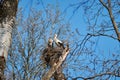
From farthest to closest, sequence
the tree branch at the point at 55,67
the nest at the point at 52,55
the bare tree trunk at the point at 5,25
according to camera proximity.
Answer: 1. the nest at the point at 52,55
2. the tree branch at the point at 55,67
3. the bare tree trunk at the point at 5,25

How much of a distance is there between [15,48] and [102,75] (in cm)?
1132

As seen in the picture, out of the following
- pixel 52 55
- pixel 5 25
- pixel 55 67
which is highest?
pixel 5 25

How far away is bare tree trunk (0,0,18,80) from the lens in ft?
9.13

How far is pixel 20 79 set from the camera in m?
14.7

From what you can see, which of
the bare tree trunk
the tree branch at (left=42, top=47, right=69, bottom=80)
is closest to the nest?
the tree branch at (left=42, top=47, right=69, bottom=80)

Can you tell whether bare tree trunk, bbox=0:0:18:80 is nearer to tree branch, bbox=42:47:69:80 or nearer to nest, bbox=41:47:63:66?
tree branch, bbox=42:47:69:80

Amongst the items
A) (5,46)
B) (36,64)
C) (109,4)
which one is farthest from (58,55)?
(36,64)

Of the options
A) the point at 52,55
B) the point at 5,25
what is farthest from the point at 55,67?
the point at 5,25

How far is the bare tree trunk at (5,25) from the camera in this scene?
2783 mm

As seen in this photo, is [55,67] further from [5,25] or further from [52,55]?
[5,25]

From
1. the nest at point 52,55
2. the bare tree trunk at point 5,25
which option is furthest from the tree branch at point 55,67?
the bare tree trunk at point 5,25

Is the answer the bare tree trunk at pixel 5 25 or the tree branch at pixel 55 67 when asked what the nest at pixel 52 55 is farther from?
the bare tree trunk at pixel 5 25

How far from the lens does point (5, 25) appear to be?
2.96m

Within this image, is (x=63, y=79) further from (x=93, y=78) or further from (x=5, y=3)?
(x=5, y=3)
